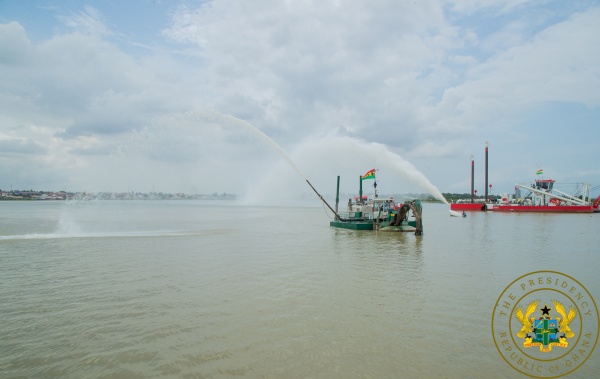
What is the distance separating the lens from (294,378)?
680 centimetres

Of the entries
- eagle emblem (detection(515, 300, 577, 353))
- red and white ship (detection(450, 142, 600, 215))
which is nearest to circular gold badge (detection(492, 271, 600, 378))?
eagle emblem (detection(515, 300, 577, 353))

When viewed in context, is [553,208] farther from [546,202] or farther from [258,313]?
[258,313]

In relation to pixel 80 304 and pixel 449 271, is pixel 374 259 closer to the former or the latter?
pixel 449 271

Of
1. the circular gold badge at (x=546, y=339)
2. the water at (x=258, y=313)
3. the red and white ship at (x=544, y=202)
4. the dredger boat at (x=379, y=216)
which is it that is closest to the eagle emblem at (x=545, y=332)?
the circular gold badge at (x=546, y=339)

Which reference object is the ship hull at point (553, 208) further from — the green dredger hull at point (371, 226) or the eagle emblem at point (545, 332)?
the eagle emblem at point (545, 332)

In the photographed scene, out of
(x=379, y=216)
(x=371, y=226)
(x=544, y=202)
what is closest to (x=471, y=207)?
(x=544, y=202)

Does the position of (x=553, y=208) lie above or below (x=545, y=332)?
above

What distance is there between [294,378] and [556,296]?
10399 mm

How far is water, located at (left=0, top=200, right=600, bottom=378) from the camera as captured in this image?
7.31 m

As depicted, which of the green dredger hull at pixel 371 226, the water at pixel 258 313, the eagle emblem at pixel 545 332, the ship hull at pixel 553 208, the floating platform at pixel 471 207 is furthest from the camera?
the floating platform at pixel 471 207

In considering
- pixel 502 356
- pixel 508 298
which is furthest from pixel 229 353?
pixel 508 298

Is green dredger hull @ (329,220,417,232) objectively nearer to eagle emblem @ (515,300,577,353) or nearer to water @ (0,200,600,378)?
water @ (0,200,600,378)

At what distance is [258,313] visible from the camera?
10.5 metres

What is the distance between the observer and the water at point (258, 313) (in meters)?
7.31
